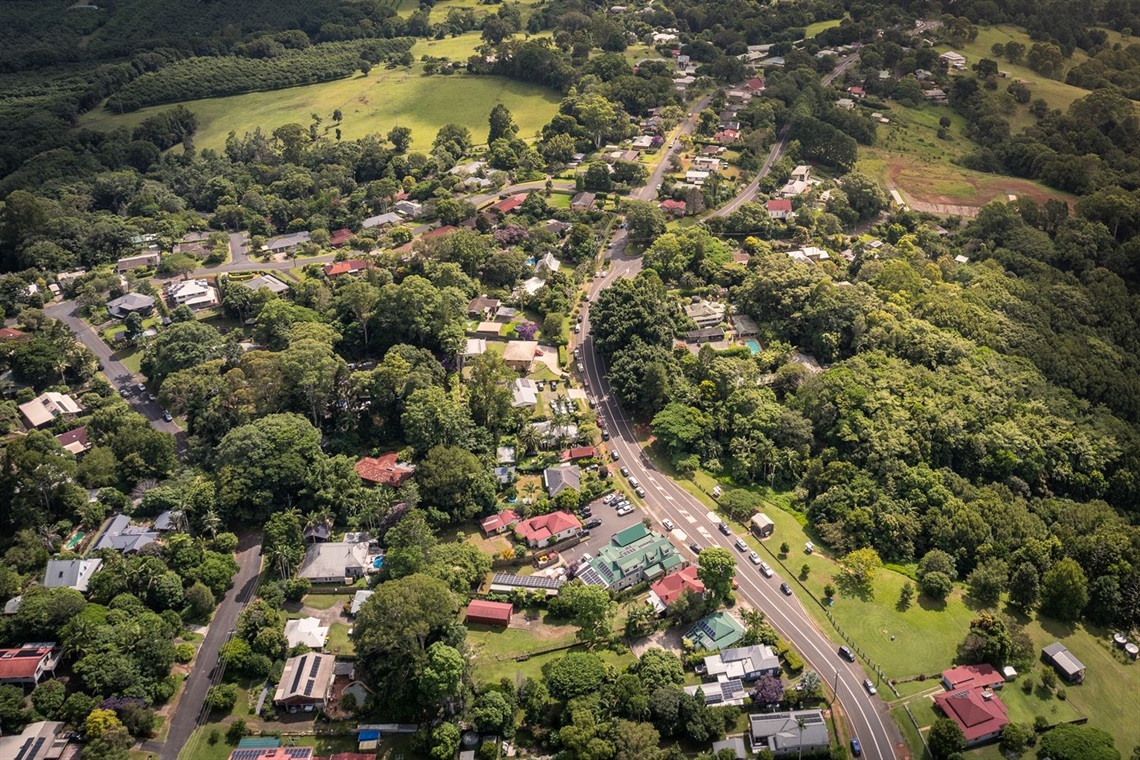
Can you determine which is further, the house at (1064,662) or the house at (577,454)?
the house at (577,454)

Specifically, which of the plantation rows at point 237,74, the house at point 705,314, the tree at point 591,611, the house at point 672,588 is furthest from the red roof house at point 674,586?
the plantation rows at point 237,74

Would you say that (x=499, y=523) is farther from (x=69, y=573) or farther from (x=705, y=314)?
(x=705, y=314)

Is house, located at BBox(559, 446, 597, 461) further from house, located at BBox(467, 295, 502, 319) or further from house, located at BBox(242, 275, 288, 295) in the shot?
house, located at BBox(242, 275, 288, 295)

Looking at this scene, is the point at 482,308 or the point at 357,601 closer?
the point at 357,601

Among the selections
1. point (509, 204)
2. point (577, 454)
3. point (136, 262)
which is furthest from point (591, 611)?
point (136, 262)

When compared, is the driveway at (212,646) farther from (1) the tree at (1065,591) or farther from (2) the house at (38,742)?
(1) the tree at (1065,591)

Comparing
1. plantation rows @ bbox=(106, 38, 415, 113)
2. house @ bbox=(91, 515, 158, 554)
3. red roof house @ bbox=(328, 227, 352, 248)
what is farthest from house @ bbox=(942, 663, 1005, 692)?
plantation rows @ bbox=(106, 38, 415, 113)

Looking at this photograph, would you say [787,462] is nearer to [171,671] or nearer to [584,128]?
[171,671]

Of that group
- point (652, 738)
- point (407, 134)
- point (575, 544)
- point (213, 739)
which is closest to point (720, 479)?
point (575, 544)
